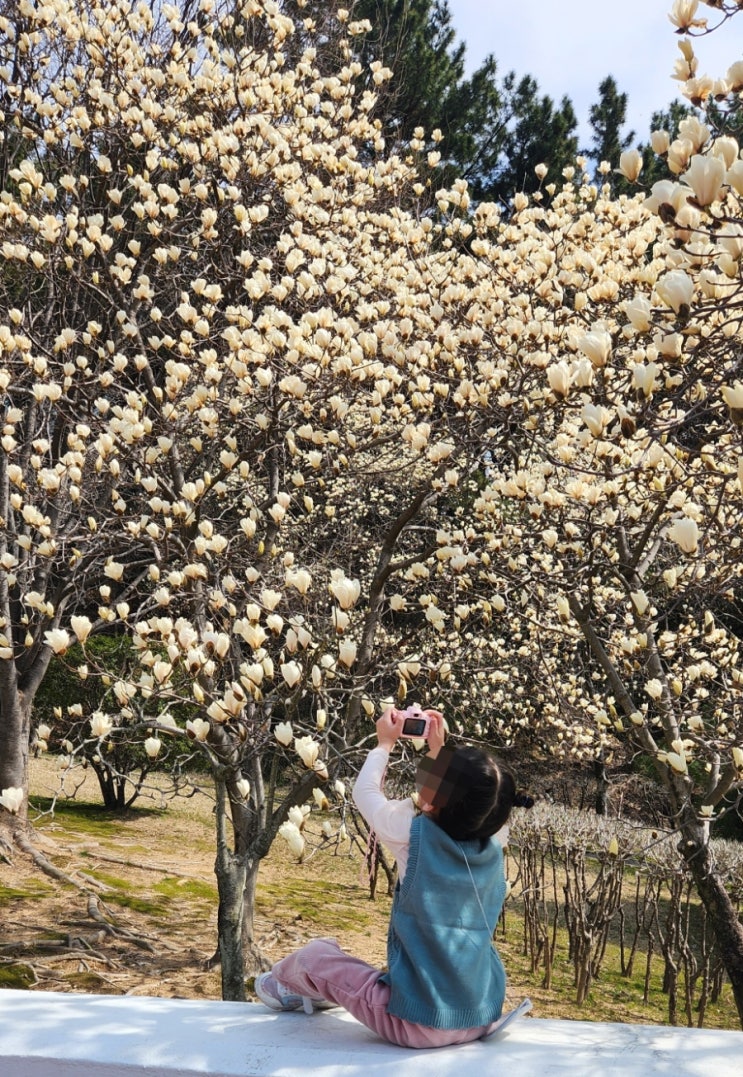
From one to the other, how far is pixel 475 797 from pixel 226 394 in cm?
423

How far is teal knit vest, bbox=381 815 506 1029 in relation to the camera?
178cm

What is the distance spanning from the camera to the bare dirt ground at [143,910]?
4484mm

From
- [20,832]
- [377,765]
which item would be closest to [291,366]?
[377,765]

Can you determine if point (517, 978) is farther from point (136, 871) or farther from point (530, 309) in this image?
point (530, 309)

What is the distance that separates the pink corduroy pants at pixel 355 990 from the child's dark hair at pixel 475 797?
36cm

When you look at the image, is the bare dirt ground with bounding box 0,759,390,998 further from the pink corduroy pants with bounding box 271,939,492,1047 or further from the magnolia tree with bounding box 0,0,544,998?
the pink corduroy pants with bounding box 271,939,492,1047

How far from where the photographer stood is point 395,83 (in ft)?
37.2

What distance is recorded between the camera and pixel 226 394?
5648 millimetres

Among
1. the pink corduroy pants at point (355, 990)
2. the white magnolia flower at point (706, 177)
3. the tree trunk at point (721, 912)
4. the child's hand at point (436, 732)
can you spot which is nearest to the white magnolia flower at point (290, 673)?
the child's hand at point (436, 732)

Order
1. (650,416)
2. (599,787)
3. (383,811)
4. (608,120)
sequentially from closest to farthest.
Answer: (383,811)
(650,416)
(599,787)
(608,120)

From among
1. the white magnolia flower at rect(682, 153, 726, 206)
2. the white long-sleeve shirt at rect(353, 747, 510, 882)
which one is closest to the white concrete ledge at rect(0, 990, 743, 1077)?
the white long-sleeve shirt at rect(353, 747, 510, 882)

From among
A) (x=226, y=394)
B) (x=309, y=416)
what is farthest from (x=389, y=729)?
(x=226, y=394)

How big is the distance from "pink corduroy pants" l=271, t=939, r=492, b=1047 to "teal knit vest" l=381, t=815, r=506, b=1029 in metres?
0.03

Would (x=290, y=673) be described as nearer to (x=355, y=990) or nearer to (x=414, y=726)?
(x=414, y=726)
